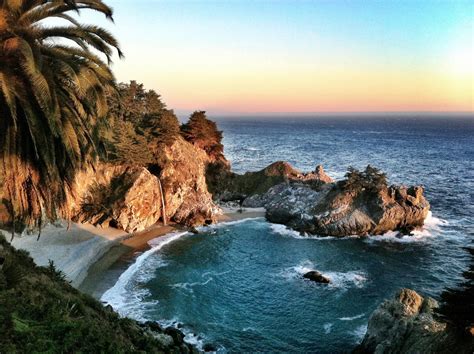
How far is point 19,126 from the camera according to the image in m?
10.1

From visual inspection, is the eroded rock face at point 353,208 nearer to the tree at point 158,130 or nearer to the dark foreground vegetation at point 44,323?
the tree at point 158,130

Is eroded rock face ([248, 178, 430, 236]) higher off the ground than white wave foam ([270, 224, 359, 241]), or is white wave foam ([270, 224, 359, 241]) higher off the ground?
eroded rock face ([248, 178, 430, 236])

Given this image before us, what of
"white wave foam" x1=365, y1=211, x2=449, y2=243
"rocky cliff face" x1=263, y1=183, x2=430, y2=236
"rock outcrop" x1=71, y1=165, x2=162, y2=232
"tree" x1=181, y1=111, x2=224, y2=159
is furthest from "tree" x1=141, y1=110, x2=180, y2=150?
"white wave foam" x1=365, y1=211, x2=449, y2=243

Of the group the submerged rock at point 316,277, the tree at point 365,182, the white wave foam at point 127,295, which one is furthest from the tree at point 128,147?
the tree at point 365,182

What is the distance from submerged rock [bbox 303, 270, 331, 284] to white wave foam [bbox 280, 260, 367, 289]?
49cm

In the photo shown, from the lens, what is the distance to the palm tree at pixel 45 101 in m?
9.49

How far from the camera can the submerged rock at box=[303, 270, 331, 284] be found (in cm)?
3412

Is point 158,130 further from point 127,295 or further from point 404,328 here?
point 404,328

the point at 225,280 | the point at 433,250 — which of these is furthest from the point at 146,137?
the point at 433,250

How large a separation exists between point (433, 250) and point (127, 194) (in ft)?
115

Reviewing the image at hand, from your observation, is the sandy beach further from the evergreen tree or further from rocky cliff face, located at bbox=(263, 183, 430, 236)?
the evergreen tree

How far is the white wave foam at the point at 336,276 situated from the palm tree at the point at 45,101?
90.0 ft

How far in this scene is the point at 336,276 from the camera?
35562 millimetres

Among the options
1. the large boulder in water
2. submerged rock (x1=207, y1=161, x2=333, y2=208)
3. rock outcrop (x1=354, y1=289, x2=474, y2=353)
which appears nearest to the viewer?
rock outcrop (x1=354, y1=289, x2=474, y2=353)
